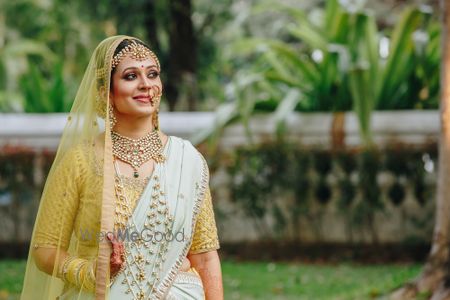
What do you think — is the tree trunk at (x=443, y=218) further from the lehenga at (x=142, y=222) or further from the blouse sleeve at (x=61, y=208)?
the blouse sleeve at (x=61, y=208)

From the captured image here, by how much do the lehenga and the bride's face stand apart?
6.9 inches

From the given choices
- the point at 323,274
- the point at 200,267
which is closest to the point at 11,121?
the point at 323,274

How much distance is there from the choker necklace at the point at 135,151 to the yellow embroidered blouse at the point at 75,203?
6 centimetres

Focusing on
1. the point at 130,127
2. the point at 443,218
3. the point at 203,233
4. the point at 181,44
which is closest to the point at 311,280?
the point at 443,218

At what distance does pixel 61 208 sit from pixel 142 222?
268mm

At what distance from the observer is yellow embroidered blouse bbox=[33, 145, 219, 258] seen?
9.13 ft

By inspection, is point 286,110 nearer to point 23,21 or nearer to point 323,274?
point 323,274

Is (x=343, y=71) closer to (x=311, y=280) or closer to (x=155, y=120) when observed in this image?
(x=311, y=280)

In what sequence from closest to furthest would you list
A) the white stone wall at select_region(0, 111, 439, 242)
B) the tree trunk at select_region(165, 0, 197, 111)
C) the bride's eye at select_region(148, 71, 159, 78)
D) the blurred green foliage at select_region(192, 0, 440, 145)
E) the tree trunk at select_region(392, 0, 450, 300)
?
the bride's eye at select_region(148, 71, 159, 78) → the tree trunk at select_region(392, 0, 450, 300) → the white stone wall at select_region(0, 111, 439, 242) → the blurred green foliage at select_region(192, 0, 440, 145) → the tree trunk at select_region(165, 0, 197, 111)

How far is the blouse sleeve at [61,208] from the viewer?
280 cm

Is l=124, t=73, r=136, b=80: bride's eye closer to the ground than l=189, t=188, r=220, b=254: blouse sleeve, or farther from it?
farther from it

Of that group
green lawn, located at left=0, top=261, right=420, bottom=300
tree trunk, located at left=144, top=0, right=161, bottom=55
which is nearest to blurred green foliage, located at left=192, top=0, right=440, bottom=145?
green lawn, located at left=0, top=261, right=420, bottom=300

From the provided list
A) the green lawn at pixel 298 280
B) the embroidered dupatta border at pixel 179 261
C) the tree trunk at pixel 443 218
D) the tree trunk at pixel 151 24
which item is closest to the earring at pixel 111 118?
the embroidered dupatta border at pixel 179 261

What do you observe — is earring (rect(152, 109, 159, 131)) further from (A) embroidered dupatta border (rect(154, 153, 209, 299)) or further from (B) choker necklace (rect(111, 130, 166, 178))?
(A) embroidered dupatta border (rect(154, 153, 209, 299))
